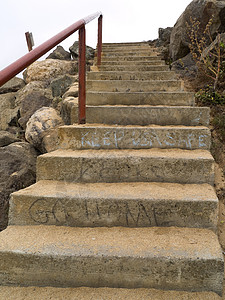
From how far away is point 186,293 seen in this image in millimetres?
1366

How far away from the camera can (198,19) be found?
4723mm

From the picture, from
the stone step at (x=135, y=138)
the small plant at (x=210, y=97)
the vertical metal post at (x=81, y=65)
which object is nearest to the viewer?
the stone step at (x=135, y=138)

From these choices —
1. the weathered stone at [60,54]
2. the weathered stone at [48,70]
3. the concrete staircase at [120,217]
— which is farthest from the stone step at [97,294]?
the weathered stone at [60,54]

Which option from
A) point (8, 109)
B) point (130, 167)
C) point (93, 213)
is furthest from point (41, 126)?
point (93, 213)

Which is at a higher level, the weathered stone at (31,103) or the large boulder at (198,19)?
the large boulder at (198,19)

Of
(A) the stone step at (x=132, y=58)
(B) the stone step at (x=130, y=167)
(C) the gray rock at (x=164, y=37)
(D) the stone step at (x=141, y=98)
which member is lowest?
(B) the stone step at (x=130, y=167)

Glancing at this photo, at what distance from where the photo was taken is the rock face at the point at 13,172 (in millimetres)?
2935

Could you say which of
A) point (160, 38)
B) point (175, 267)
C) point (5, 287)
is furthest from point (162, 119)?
point (160, 38)

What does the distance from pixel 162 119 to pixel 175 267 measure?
1.63m

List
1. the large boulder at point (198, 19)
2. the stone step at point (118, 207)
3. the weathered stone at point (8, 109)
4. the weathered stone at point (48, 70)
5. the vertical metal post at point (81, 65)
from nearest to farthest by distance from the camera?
1. the stone step at point (118, 207)
2. the vertical metal post at point (81, 65)
3. the large boulder at point (198, 19)
4. the weathered stone at point (8, 109)
5. the weathered stone at point (48, 70)

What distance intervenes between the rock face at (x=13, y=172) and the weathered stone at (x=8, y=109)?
191 cm

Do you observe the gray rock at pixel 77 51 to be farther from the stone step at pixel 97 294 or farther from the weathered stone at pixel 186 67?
the stone step at pixel 97 294

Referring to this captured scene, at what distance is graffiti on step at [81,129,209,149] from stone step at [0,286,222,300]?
1.22m

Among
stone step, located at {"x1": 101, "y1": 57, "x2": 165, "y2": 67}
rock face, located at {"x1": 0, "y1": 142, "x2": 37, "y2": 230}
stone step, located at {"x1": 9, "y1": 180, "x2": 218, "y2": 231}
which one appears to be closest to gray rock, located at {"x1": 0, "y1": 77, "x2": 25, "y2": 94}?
stone step, located at {"x1": 101, "y1": 57, "x2": 165, "y2": 67}
